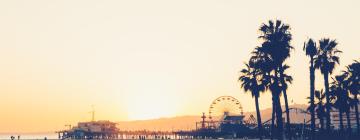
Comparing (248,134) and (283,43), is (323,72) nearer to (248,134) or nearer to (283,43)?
(283,43)

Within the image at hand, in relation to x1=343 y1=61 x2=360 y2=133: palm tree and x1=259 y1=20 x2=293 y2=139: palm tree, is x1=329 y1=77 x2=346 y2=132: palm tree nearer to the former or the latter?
x1=343 y1=61 x2=360 y2=133: palm tree

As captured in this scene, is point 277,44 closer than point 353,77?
Yes

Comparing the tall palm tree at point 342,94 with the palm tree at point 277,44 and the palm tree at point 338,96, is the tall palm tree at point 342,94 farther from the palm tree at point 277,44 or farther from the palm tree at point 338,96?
the palm tree at point 277,44

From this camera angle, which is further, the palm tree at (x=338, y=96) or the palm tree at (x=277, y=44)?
the palm tree at (x=338, y=96)

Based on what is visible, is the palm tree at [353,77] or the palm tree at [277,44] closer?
the palm tree at [277,44]

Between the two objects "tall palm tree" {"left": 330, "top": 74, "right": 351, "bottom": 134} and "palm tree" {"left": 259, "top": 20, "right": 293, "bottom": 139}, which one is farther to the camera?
"tall palm tree" {"left": 330, "top": 74, "right": 351, "bottom": 134}

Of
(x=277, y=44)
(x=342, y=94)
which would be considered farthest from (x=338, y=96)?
(x=277, y=44)

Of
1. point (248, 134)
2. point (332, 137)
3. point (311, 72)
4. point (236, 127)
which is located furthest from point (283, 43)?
point (236, 127)

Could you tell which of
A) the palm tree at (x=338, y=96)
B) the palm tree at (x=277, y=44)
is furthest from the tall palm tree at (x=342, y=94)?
the palm tree at (x=277, y=44)

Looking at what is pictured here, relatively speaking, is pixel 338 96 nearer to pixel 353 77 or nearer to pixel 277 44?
pixel 353 77

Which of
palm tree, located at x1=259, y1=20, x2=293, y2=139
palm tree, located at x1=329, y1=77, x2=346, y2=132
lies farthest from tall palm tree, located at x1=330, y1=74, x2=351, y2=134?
palm tree, located at x1=259, y1=20, x2=293, y2=139

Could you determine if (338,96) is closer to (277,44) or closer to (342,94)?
(342,94)

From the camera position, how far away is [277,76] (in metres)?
64.4

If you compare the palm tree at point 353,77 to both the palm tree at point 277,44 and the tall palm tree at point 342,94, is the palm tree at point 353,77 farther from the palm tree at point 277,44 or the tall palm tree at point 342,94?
the palm tree at point 277,44
